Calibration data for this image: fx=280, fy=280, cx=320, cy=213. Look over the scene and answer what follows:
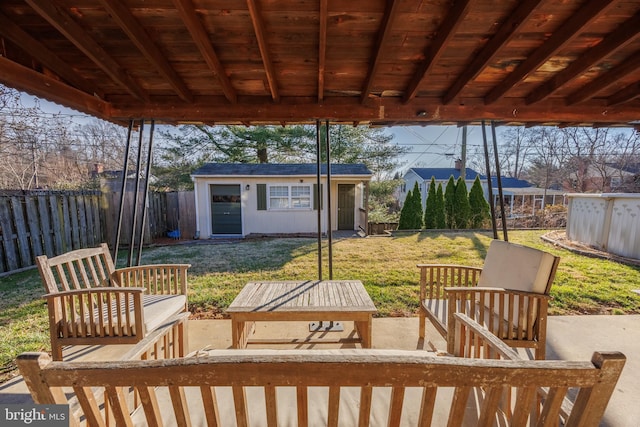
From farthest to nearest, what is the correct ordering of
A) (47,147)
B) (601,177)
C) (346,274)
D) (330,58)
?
(601,177)
(47,147)
(346,274)
(330,58)

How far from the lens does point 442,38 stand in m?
2.00

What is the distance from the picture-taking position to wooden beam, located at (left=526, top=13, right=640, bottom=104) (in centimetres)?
193

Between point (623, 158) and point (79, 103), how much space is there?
23243 millimetres

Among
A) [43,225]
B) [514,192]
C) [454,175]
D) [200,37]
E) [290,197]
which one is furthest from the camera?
[454,175]

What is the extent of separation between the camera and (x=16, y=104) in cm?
799

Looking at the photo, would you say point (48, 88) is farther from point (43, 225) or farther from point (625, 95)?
point (625, 95)

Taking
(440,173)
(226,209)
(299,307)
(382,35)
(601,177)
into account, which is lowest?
(299,307)

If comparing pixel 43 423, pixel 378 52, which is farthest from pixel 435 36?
pixel 43 423

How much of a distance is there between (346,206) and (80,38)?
367 inches

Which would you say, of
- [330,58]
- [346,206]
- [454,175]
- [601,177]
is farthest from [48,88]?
[601,177]

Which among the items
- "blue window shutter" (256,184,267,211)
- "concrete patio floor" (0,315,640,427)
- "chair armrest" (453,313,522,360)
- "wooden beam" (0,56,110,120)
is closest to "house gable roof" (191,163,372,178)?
"blue window shutter" (256,184,267,211)

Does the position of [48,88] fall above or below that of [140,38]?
below

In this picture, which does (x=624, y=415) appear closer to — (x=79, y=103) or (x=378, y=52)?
(x=378, y=52)

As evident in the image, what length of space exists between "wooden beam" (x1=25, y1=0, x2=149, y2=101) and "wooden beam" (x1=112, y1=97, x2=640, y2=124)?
0.55m
